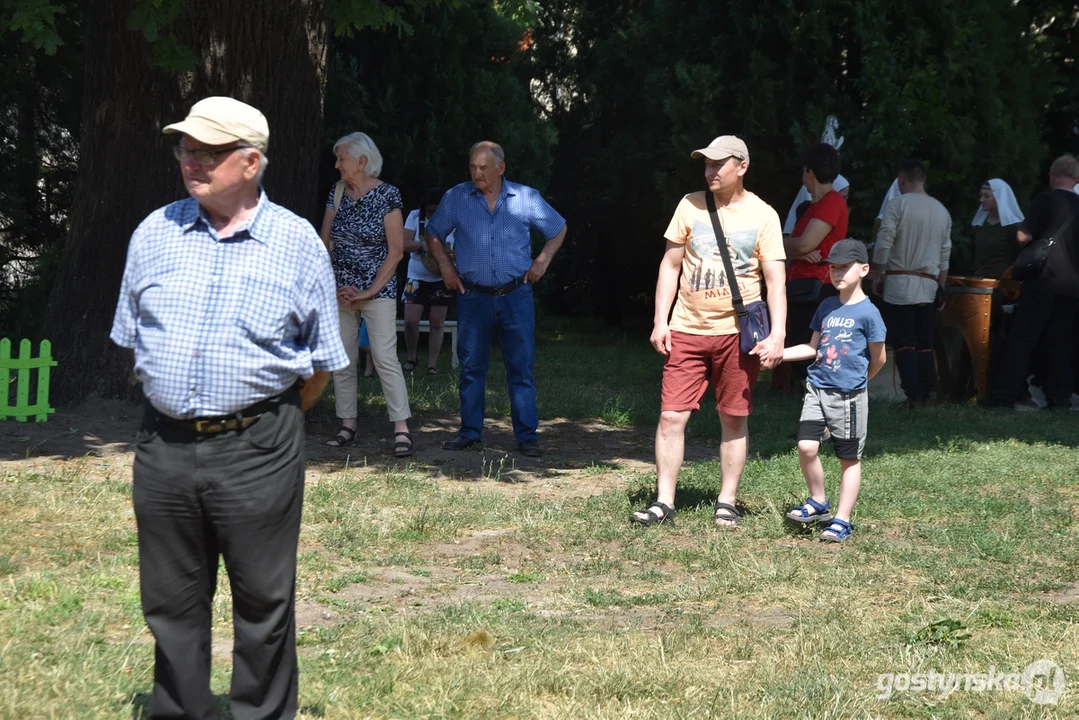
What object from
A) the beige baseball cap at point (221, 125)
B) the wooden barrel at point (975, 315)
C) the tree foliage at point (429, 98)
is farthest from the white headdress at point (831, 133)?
the beige baseball cap at point (221, 125)

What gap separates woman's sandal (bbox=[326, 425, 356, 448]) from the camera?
9.08 metres

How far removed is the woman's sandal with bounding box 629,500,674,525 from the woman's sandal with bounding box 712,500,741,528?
25 cm

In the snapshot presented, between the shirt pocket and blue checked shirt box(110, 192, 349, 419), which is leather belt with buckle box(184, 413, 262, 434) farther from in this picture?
the shirt pocket

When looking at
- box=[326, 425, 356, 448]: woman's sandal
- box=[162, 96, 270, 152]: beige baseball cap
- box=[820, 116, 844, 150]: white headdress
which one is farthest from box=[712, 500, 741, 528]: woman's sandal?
box=[820, 116, 844, 150]: white headdress

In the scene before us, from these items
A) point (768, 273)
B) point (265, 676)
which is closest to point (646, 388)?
point (768, 273)

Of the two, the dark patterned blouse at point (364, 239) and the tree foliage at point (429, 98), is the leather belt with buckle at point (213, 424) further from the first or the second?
the tree foliage at point (429, 98)

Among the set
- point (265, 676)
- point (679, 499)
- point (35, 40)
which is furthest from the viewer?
point (35, 40)

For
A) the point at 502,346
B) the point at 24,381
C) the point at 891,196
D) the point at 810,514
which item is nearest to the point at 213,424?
the point at 810,514

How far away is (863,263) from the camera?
668cm

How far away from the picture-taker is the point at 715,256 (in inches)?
263

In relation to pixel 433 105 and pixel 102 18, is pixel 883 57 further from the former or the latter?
pixel 102 18

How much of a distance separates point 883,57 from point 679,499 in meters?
7.84

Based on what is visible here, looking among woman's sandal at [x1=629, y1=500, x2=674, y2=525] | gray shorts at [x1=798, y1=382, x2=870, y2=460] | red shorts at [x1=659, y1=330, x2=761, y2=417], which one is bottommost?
woman's sandal at [x1=629, y1=500, x2=674, y2=525]

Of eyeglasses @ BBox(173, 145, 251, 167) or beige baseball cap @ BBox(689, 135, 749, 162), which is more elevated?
beige baseball cap @ BBox(689, 135, 749, 162)
